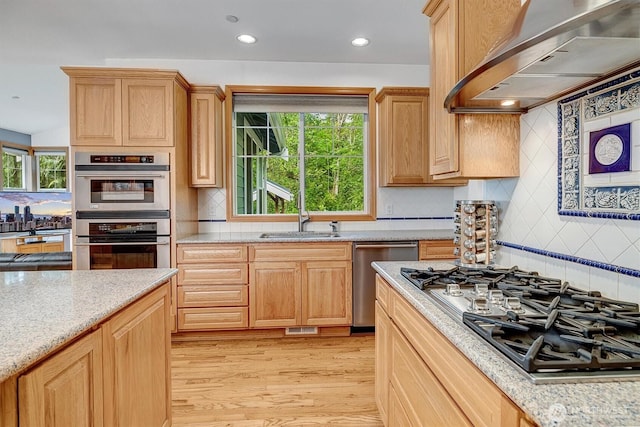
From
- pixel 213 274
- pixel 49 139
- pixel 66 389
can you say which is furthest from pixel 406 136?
pixel 49 139

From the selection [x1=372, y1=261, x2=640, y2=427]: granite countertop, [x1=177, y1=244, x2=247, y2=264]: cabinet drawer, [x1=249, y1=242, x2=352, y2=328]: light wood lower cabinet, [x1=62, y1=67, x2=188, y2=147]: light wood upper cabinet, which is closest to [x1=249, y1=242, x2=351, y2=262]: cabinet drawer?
[x1=249, y1=242, x2=352, y2=328]: light wood lower cabinet

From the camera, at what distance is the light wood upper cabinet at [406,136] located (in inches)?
138

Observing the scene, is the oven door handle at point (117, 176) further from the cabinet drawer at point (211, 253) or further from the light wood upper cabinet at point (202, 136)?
the cabinet drawer at point (211, 253)

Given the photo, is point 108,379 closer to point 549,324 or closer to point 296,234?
point 549,324

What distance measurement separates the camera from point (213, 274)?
3096 mm

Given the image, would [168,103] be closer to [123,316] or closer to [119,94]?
[119,94]

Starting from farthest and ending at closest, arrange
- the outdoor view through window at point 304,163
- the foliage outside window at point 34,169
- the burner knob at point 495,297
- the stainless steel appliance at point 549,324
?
the foliage outside window at point 34,169 → the outdoor view through window at point 304,163 → the burner knob at point 495,297 → the stainless steel appliance at point 549,324

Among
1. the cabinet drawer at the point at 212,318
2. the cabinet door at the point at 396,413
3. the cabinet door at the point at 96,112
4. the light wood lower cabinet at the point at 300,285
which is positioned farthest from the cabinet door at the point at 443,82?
the cabinet door at the point at 96,112

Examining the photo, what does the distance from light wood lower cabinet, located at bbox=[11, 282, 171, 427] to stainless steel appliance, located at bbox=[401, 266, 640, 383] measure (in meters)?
1.14

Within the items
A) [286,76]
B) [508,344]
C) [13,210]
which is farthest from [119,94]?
[13,210]

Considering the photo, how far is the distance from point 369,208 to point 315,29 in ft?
5.98

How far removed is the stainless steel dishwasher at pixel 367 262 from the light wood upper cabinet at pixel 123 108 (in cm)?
191

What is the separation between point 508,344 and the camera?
2.70ft

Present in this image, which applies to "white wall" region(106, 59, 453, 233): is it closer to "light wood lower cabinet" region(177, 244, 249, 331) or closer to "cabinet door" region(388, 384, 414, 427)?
"light wood lower cabinet" region(177, 244, 249, 331)
